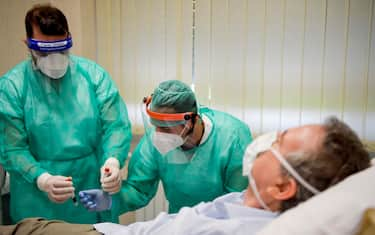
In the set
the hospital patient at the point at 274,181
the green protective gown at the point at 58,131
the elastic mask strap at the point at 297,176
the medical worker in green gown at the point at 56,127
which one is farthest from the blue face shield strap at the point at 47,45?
the elastic mask strap at the point at 297,176

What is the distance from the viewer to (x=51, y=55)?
167 centimetres

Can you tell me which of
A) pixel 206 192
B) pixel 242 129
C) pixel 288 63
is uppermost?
pixel 288 63

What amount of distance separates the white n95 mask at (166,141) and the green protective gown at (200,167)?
1.8 inches

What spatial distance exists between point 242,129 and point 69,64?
0.77 metres

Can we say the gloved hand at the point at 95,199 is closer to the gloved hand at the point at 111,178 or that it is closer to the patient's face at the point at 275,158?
the gloved hand at the point at 111,178

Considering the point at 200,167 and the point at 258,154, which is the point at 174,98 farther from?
the point at 258,154

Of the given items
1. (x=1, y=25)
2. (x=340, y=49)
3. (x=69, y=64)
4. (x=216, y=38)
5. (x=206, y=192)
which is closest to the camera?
(x=206, y=192)

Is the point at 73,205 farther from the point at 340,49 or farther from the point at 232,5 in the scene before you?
the point at 340,49

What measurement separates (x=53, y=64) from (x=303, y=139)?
1054mm

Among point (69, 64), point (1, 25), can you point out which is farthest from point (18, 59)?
point (69, 64)

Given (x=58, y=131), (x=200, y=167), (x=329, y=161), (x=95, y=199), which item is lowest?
(x=95, y=199)

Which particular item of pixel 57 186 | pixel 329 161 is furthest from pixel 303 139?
pixel 57 186

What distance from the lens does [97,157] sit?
187 centimetres

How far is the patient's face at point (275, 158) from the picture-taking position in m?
1.13
